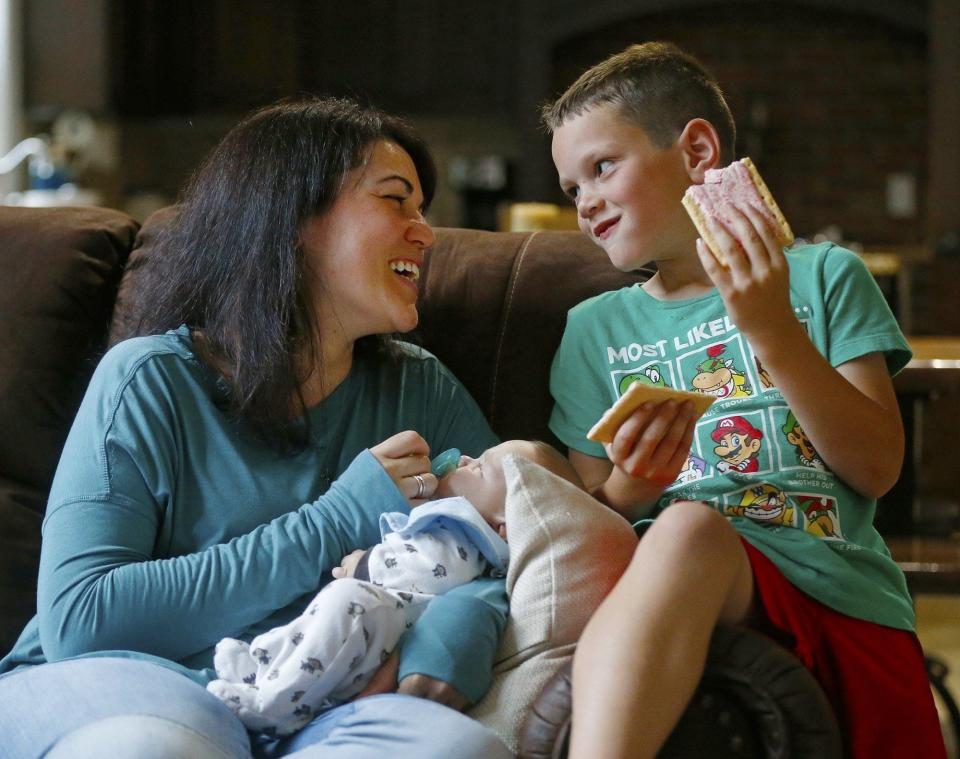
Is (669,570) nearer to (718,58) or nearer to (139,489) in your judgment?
(139,489)

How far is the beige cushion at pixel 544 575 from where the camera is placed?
1.41m

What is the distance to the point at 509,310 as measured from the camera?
6.59 feet

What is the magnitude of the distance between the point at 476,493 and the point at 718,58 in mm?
5363

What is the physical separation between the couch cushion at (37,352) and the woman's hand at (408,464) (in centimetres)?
65

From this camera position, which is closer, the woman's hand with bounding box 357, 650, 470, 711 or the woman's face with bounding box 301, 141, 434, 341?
the woman's hand with bounding box 357, 650, 470, 711

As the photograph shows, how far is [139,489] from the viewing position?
1.53 meters

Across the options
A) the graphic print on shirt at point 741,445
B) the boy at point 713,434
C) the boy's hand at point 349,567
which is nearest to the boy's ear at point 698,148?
the boy at point 713,434

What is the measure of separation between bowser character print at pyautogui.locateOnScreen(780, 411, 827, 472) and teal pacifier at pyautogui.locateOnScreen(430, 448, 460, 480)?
44cm

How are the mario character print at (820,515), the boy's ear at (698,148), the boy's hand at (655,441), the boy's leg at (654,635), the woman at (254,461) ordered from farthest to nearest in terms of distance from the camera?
the boy's ear at (698,148) < the mario character print at (820,515) < the boy's hand at (655,441) < the woman at (254,461) < the boy's leg at (654,635)

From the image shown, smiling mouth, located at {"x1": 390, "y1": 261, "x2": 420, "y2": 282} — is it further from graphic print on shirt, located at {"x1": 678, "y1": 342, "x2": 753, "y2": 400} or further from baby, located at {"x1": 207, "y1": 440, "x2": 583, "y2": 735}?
graphic print on shirt, located at {"x1": 678, "y1": 342, "x2": 753, "y2": 400}

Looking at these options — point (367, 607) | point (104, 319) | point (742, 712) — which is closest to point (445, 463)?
point (367, 607)

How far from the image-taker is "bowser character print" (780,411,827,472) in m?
1.61

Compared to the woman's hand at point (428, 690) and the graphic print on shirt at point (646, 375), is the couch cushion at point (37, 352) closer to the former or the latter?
the woman's hand at point (428, 690)

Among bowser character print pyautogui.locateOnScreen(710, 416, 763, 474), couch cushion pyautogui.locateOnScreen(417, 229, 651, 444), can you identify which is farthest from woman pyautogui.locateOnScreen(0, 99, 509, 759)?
bowser character print pyautogui.locateOnScreen(710, 416, 763, 474)
